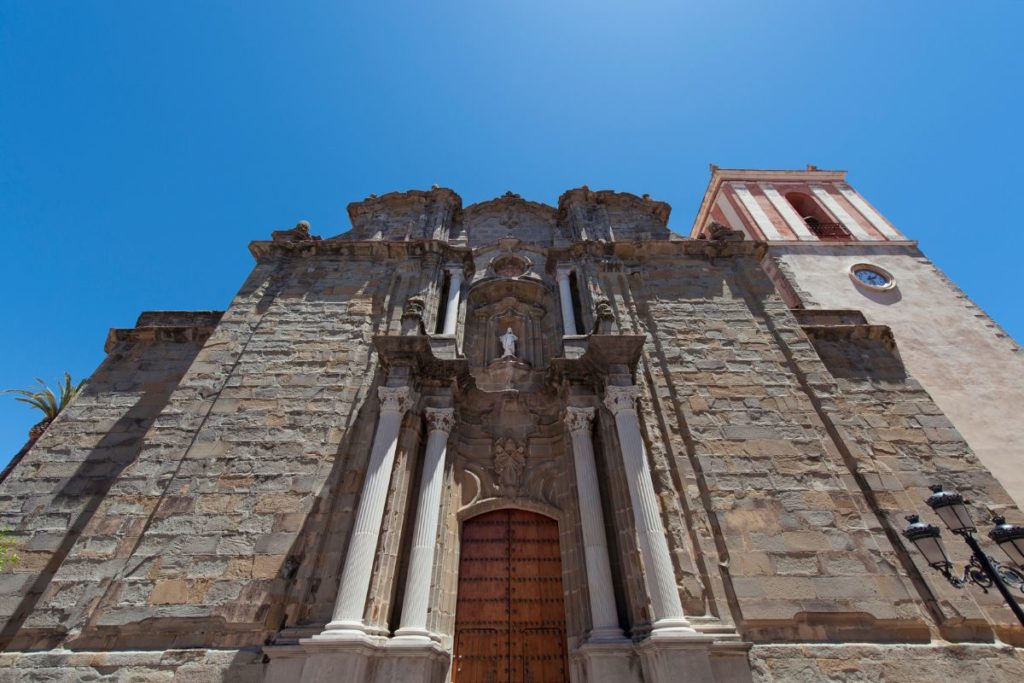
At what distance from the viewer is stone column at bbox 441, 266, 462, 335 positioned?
10977 mm

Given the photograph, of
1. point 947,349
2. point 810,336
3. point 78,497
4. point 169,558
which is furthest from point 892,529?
point 78,497

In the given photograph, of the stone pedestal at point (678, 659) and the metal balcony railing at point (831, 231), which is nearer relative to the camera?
the stone pedestal at point (678, 659)

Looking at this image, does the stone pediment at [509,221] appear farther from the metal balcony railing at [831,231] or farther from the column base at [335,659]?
the metal balcony railing at [831,231]

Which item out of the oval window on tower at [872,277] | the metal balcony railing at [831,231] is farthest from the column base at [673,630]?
the metal balcony railing at [831,231]

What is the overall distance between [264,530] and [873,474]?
10.2 metres

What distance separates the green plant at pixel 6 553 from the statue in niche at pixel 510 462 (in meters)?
7.73

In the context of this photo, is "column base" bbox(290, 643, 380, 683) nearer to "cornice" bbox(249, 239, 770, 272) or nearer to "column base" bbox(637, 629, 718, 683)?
"column base" bbox(637, 629, 718, 683)

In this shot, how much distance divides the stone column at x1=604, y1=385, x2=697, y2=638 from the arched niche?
3070mm

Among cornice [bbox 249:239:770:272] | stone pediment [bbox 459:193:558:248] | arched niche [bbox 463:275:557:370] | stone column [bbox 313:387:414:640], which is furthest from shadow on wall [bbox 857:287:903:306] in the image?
stone column [bbox 313:387:414:640]

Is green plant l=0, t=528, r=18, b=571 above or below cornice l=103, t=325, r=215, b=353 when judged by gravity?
below

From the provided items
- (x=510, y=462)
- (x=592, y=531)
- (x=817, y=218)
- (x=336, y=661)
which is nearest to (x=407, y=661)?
(x=336, y=661)

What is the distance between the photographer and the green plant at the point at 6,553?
23.8ft

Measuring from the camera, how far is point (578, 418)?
8.76m

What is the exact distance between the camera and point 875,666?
20.0 feet
